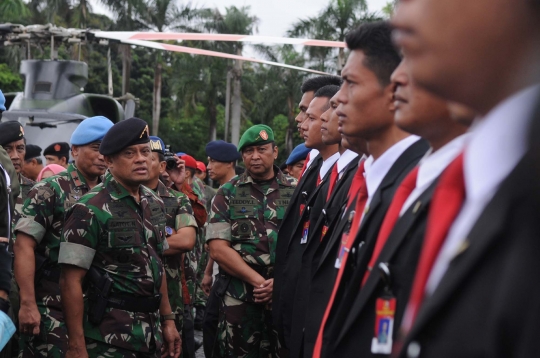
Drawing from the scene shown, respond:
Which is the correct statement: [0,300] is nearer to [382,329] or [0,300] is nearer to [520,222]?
[382,329]

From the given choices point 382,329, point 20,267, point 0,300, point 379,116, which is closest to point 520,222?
point 382,329

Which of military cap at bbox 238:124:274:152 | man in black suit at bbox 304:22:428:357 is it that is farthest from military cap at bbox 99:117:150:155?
man in black suit at bbox 304:22:428:357

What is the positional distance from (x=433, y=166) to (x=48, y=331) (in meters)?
3.81

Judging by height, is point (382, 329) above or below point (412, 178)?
below

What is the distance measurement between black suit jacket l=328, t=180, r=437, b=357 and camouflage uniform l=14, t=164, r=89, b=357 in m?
3.36

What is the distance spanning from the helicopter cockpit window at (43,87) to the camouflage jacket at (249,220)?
858cm

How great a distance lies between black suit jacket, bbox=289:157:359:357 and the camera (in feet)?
13.0

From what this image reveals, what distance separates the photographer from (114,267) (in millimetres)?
4590

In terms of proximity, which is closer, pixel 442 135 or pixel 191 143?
pixel 442 135

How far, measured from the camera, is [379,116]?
3.04 meters

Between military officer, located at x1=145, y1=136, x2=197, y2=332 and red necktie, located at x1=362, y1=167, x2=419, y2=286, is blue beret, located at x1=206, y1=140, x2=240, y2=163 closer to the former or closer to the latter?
military officer, located at x1=145, y1=136, x2=197, y2=332

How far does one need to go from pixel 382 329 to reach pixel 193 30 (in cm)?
4072

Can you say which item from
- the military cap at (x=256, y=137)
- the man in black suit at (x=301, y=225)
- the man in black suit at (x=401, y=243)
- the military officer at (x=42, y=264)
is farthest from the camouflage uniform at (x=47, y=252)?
the man in black suit at (x=401, y=243)

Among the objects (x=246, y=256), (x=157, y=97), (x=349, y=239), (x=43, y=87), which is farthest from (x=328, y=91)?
(x=157, y=97)
